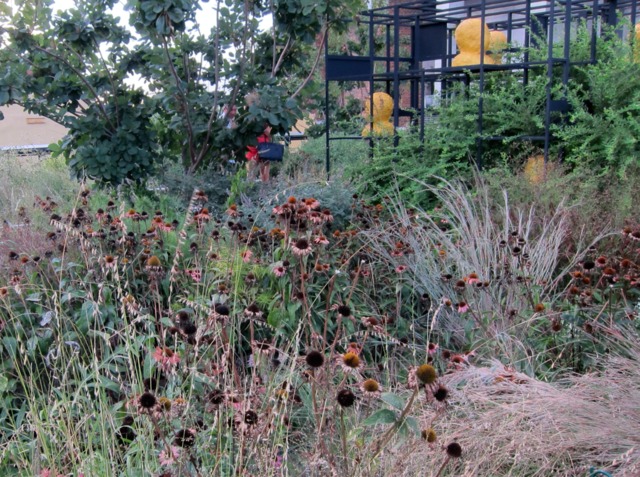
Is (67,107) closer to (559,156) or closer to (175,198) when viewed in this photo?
(175,198)

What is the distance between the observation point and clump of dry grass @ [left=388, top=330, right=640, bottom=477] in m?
2.23

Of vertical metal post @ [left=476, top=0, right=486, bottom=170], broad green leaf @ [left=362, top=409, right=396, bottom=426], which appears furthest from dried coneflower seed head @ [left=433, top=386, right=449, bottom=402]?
vertical metal post @ [left=476, top=0, right=486, bottom=170]

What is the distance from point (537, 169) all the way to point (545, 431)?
3.23m

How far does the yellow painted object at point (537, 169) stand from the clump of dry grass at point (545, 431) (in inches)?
101

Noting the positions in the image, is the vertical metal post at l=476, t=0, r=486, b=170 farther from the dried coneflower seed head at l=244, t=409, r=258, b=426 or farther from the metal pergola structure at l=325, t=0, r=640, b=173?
the dried coneflower seed head at l=244, t=409, r=258, b=426

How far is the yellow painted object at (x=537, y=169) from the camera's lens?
16.1 ft

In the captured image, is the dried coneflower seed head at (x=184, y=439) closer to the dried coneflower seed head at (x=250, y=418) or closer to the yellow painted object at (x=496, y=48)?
the dried coneflower seed head at (x=250, y=418)

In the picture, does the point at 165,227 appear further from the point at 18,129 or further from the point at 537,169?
the point at 18,129

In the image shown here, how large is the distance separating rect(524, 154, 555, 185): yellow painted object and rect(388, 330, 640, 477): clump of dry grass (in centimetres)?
258

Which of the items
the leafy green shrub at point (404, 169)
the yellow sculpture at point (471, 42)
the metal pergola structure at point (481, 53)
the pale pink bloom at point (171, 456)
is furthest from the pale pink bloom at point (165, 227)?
the yellow sculpture at point (471, 42)

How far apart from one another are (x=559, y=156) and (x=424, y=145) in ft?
3.37

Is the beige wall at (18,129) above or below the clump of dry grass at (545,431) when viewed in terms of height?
above

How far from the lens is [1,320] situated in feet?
9.40

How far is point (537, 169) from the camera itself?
5.27 meters
